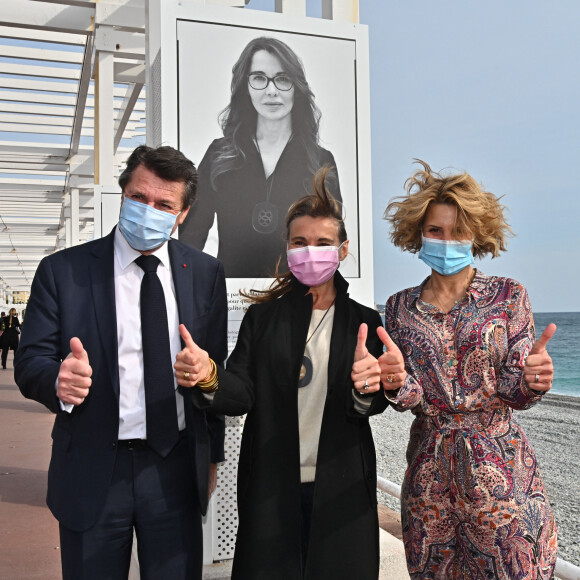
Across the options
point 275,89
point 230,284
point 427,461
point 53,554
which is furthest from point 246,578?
point 53,554

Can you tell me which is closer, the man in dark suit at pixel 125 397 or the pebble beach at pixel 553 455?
the man in dark suit at pixel 125 397

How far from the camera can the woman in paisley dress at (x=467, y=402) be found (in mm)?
1993

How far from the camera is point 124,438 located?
6.44ft

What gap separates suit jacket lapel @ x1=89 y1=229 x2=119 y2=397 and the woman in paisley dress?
35.1 inches

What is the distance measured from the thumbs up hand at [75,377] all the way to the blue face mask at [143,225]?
439 millimetres

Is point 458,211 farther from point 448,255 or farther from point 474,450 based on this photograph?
point 474,450

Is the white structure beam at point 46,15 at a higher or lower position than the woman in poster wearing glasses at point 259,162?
higher

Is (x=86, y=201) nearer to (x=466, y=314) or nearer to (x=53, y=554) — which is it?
(x=53, y=554)

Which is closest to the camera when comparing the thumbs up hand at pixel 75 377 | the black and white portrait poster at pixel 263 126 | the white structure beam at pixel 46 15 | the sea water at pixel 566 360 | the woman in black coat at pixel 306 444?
the thumbs up hand at pixel 75 377

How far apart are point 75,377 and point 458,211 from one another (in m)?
1.43

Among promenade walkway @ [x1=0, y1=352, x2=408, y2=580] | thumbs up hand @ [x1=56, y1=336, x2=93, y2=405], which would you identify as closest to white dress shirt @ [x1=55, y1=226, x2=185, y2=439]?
thumbs up hand @ [x1=56, y1=336, x2=93, y2=405]

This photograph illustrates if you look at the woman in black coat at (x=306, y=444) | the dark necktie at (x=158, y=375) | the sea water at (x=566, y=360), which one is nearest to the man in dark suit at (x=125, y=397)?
the dark necktie at (x=158, y=375)

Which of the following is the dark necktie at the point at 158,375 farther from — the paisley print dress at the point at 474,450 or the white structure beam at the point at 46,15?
the white structure beam at the point at 46,15

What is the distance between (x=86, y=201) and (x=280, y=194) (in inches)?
585
